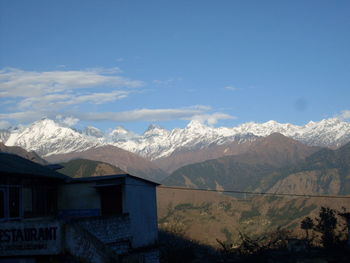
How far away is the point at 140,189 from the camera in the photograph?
81.4 feet

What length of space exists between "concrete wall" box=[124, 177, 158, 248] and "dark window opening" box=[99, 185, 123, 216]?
588 mm

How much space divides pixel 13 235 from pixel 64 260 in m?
1.64

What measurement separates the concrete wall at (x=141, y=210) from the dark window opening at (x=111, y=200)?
59 cm

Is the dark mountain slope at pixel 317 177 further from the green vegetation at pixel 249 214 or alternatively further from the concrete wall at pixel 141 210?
the concrete wall at pixel 141 210

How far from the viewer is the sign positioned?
15.0 meters

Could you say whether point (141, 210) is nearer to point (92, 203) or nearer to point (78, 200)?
point (92, 203)

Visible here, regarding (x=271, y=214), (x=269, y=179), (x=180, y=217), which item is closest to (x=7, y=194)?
(x=180, y=217)

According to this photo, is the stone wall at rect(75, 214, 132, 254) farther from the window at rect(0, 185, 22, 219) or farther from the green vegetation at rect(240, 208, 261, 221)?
the green vegetation at rect(240, 208, 261, 221)

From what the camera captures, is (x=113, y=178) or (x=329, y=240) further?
(x=329, y=240)

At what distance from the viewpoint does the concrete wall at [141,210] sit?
23234mm

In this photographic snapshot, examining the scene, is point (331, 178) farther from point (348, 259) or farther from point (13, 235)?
point (13, 235)

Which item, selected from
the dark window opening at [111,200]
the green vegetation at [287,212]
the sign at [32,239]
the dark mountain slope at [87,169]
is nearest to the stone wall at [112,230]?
the dark window opening at [111,200]

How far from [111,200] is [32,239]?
29.4ft

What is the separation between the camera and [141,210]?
80.5ft
